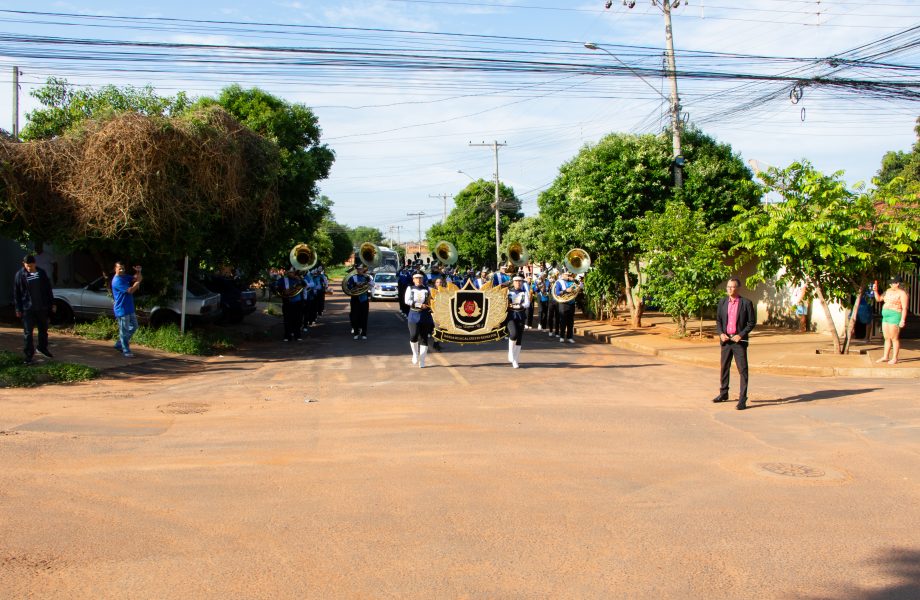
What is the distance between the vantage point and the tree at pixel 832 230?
46.4ft

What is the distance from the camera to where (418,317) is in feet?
46.4

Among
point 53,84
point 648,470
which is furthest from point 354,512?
point 53,84

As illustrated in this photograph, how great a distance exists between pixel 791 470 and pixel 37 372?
10531 mm

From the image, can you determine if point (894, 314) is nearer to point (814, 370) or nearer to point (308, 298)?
point (814, 370)

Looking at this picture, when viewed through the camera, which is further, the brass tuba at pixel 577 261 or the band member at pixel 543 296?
the band member at pixel 543 296

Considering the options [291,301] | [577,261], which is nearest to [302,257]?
[291,301]

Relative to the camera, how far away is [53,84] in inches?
672

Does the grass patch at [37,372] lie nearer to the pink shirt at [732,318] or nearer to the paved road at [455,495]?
the paved road at [455,495]

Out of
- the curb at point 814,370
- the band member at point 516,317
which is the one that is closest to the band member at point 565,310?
the curb at point 814,370

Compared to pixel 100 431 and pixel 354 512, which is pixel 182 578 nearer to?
pixel 354 512

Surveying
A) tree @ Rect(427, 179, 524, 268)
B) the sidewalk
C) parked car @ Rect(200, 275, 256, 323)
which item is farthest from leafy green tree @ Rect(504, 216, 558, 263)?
parked car @ Rect(200, 275, 256, 323)

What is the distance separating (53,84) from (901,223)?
1772 cm

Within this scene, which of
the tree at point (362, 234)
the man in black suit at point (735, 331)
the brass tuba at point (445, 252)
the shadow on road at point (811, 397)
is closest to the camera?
the man in black suit at point (735, 331)

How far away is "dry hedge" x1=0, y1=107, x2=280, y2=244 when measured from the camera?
14547mm
